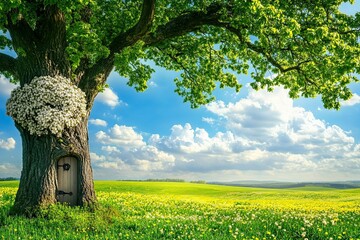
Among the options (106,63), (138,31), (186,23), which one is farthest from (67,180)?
(186,23)

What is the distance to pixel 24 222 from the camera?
14.8m

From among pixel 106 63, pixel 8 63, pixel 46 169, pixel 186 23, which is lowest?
pixel 46 169

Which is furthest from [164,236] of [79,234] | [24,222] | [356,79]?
[356,79]

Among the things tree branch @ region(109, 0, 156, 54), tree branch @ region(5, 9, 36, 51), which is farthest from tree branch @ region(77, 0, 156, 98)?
tree branch @ region(5, 9, 36, 51)

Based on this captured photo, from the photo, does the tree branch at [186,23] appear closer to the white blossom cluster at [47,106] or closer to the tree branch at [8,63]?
the white blossom cluster at [47,106]

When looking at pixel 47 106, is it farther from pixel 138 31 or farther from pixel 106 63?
pixel 138 31

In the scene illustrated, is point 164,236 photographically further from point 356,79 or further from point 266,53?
point 356,79

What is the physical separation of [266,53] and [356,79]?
14.0ft

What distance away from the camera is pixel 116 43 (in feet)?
61.4

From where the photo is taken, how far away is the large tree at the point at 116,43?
53.9 ft

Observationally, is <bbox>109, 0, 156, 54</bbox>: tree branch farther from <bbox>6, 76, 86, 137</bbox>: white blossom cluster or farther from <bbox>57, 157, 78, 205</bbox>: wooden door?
<bbox>57, 157, 78, 205</bbox>: wooden door

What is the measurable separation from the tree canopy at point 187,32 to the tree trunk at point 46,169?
2.62 metres

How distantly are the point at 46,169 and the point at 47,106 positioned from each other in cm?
248

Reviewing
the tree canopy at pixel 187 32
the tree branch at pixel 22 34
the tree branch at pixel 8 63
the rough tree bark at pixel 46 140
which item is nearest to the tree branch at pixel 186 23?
the tree canopy at pixel 187 32
